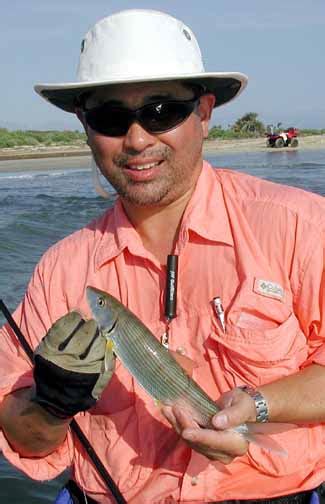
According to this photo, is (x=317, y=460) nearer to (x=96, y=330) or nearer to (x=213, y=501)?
(x=213, y=501)

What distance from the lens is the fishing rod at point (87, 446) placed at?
351 centimetres

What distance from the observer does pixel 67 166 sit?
1614 inches

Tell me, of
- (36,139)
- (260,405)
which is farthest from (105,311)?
(36,139)

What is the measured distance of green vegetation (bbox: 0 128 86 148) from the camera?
6050 cm

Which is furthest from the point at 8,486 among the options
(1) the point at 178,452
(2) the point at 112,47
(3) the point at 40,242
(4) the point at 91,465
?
(3) the point at 40,242

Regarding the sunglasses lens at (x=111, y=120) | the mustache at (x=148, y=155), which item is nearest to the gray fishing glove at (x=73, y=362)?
the mustache at (x=148, y=155)

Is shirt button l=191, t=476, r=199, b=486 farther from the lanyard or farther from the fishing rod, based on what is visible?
the lanyard

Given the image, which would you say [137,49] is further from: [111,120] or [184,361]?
[184,361]

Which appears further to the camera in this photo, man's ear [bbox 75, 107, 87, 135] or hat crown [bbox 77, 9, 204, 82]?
man's ear [bbox 75, 107, 87, 135]

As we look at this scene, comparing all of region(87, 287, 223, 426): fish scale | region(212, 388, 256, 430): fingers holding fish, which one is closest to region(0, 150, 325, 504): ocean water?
region(87, 287, 223, 426): fish scale

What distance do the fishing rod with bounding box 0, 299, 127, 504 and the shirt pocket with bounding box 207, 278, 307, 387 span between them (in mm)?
736

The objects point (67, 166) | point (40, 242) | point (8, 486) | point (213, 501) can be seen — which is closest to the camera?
point (213, 501)

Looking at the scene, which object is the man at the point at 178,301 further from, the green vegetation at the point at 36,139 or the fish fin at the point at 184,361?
the green vegetation at the point at 36,139

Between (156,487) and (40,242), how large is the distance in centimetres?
1150
